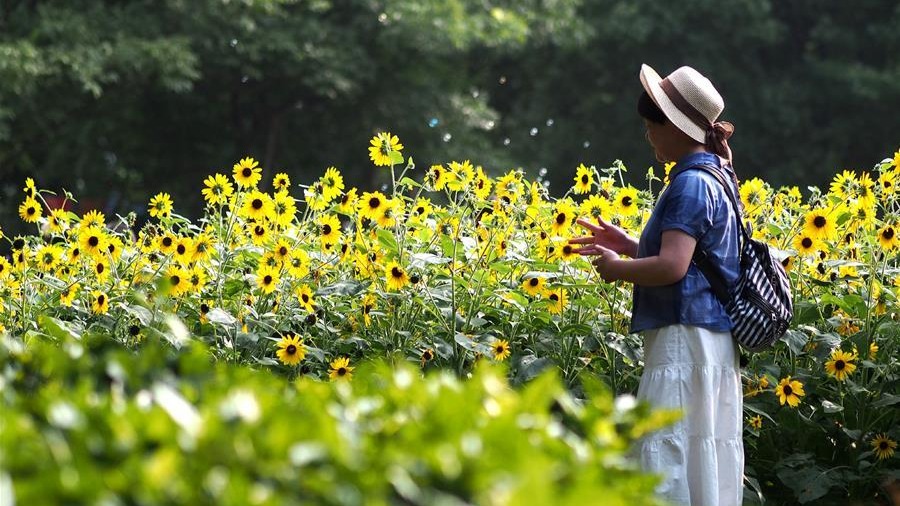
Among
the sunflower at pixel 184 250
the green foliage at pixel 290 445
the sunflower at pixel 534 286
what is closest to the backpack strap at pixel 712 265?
the sunflower at pixel 534 286

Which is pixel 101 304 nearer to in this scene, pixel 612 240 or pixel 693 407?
pixel 612 240

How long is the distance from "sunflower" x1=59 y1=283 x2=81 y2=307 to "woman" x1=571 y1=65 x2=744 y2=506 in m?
1.75

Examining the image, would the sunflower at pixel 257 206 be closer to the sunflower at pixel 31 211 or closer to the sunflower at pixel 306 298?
the sunflower at pixel 306 298

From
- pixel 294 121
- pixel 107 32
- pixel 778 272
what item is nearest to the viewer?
pixel 778 272

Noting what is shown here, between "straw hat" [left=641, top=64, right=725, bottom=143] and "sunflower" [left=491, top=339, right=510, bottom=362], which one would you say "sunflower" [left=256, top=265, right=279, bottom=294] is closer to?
"sunflower" [left=491, top=339, right=510, bottom=362]

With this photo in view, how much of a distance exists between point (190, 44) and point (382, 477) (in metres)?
17.6

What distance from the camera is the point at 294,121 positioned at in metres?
21.5

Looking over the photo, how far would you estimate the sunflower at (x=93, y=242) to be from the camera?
14.1ft

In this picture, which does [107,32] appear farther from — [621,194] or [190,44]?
[621,194]

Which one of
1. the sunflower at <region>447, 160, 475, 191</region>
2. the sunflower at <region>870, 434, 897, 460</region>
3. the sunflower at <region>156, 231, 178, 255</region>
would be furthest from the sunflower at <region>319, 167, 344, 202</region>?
the sunflower at <region>870, 434, 897, 460</region>

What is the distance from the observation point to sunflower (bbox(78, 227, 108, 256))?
4.30 meters

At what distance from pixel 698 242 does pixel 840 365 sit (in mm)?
1066

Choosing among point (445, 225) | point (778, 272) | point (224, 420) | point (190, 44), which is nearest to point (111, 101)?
point (190, 44)

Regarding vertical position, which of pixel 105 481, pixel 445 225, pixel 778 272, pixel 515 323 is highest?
pixel 445 225
